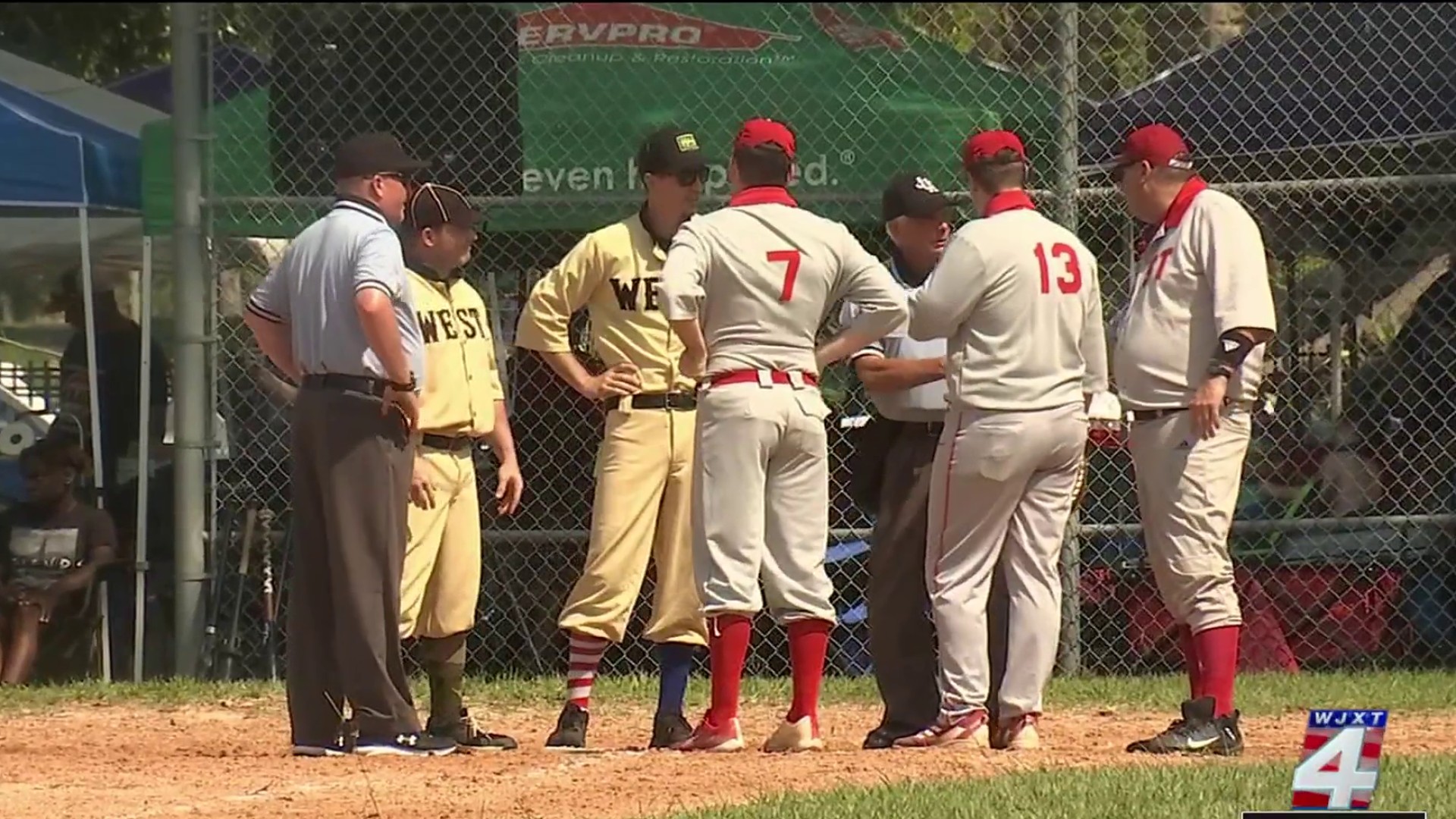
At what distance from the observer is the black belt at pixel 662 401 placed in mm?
7652

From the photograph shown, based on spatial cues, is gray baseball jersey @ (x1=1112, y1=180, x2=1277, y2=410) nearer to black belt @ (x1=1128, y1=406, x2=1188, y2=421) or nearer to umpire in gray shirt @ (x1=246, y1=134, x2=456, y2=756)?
black belt @ (x1=1128, y1=406, x2=1188, y2=421)

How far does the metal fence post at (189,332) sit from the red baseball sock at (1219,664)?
4545 millimetres

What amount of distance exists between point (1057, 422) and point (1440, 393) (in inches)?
146

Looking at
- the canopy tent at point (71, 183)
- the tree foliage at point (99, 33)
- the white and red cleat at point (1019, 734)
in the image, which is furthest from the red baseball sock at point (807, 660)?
the canopy tent at point (71, 183)

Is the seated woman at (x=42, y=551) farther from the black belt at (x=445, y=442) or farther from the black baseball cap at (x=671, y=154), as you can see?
the black baseball cap at (x=671, y=154)

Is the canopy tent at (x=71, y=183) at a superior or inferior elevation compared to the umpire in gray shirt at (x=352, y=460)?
superior

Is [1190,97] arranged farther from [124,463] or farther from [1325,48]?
[124,463]

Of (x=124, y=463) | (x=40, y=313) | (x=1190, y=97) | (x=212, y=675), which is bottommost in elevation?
(x=212, y=675)

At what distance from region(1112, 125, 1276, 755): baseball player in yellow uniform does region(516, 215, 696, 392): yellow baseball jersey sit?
1.42m

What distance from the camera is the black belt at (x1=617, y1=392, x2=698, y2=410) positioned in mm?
7652

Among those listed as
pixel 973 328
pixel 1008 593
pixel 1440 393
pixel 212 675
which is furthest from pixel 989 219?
pixel 212 675

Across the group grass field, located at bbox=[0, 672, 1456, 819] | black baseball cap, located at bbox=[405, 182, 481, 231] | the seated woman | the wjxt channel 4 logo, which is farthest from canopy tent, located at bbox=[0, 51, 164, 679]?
the wjxt channel 4 logo

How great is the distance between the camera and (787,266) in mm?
7199

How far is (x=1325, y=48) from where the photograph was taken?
1057cm
